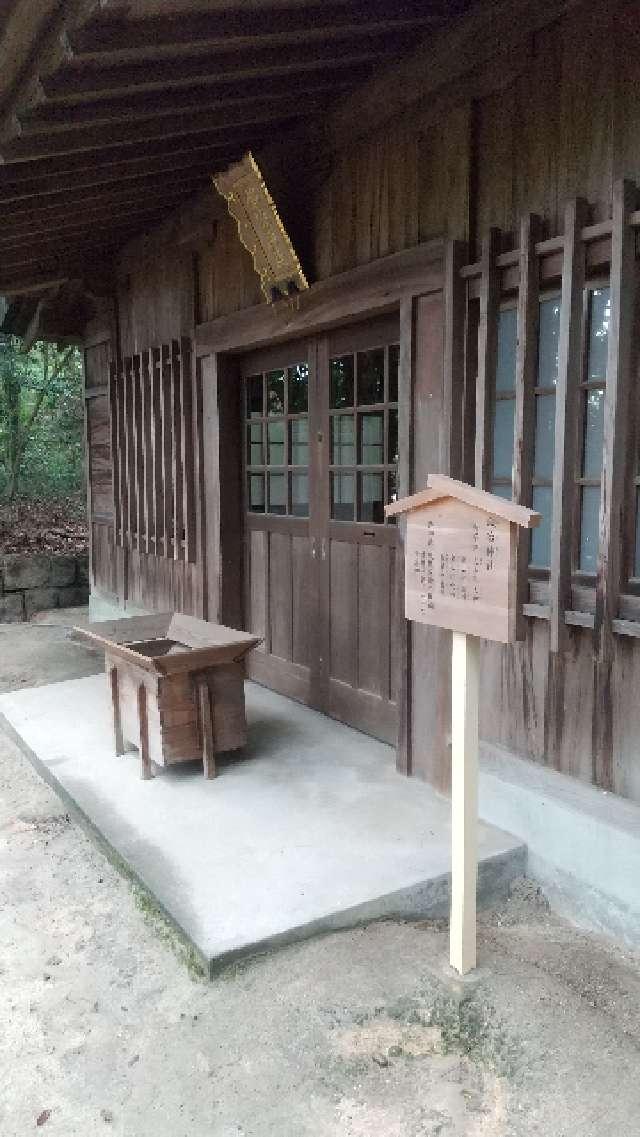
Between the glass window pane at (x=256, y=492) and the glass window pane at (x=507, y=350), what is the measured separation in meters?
2.22

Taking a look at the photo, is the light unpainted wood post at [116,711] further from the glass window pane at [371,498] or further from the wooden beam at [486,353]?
the wooden beam at [486,353]

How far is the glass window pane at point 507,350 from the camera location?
9.34 ft

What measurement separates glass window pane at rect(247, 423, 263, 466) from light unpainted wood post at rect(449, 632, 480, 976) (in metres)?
2.96

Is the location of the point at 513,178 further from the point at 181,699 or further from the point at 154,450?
the point at 154,450

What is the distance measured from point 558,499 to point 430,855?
1.36 meters

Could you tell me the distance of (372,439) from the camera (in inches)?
152

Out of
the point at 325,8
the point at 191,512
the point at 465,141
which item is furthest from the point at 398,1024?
the point at 191,512

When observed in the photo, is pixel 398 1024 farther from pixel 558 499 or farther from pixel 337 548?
pixel 337 548

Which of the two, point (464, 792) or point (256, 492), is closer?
point (464, 792)

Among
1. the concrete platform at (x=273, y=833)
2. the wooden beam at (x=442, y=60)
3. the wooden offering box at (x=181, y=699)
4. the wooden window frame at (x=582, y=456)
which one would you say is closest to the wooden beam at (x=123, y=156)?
the wooden beam at (x=442, y=60)

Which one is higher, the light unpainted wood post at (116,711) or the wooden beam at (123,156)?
the wooden beam at (123,156)

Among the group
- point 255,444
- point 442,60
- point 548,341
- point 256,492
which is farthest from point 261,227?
point 548,341

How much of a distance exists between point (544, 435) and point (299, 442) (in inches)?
78.9

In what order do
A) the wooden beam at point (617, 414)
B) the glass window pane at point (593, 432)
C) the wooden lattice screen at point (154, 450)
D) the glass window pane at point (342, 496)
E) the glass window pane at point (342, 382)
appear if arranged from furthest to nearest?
the wooden lattice screen at point (154, 450) < the glass window pane at point (342, 496) < the glass window pane at point (342, 382) < the glass window pane at point (593, 432) < the wooden beam at point (617, 414)
